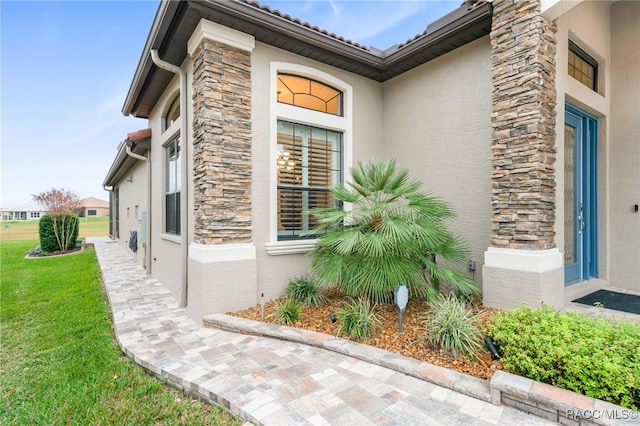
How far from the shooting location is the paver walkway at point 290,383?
2.30 m

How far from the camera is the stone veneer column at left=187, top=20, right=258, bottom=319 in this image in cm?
438

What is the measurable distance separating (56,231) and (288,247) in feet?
46.4

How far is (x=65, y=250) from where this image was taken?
45.7ft

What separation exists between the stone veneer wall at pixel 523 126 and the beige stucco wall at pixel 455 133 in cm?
46

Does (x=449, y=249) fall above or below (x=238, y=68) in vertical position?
below

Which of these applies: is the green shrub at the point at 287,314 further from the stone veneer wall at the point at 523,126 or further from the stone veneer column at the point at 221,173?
the stone veneer wall at the point at 523,126

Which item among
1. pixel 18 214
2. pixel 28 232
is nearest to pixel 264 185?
pixel 28 232

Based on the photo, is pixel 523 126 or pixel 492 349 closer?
pixel 492 349

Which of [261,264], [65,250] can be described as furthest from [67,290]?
[65,250]

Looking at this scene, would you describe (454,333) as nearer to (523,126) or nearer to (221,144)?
(523,126)

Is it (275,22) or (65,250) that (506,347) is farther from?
(65,250)

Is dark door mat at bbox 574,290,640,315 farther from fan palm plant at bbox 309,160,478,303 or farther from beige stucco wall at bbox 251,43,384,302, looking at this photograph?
beige stucco wall at bbox 251,43,384,302

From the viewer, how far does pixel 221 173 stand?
445 cm

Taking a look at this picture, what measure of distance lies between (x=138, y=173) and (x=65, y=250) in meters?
7.27
